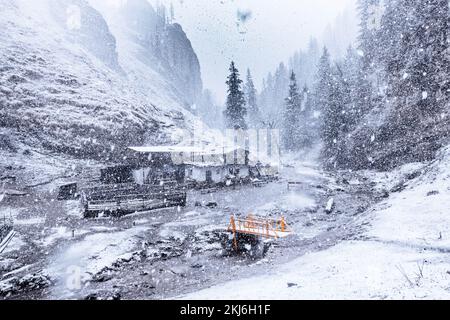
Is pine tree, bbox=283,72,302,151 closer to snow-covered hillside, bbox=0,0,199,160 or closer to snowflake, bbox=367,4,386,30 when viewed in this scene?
snowflake, bbox=367,4,386,30

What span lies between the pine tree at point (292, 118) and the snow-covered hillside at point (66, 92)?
81.4 ft

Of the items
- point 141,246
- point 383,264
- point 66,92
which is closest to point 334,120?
point 141,246

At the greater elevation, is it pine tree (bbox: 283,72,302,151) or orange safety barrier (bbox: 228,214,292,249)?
pine tree (bbox: 283,72,302,151)

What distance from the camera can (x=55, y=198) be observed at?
2872 centimetres

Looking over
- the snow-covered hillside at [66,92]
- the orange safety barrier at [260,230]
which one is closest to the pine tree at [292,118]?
the snow-covered hillside at [66,92]

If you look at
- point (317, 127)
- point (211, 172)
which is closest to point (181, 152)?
point (211, 172)

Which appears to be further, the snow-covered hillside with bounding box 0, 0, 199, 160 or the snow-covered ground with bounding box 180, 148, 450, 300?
the snow-covered hillside with bounding box 0, 0, 199, 160

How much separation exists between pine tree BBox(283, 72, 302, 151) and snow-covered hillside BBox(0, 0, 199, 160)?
24.8m

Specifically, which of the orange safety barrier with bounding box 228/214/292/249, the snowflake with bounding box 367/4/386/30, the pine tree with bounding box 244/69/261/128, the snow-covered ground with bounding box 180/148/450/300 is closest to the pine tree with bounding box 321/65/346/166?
the snowflake with bounding box 367/4/386/30

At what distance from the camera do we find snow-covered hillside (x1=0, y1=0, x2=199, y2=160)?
44719 millimetres

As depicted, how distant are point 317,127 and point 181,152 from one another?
157ft

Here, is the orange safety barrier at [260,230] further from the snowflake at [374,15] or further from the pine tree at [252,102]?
the pine tree at [252,102]

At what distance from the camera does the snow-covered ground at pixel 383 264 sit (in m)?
7.34
